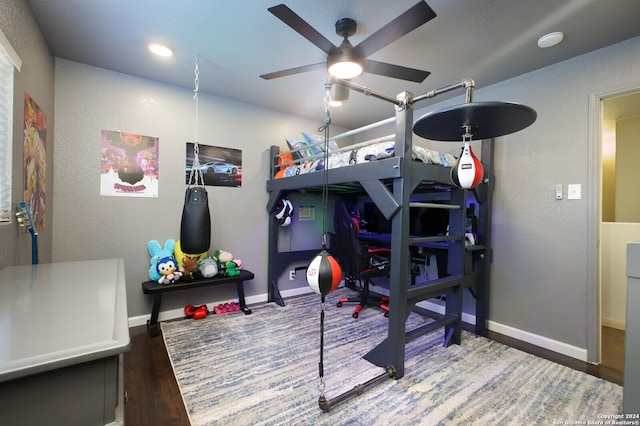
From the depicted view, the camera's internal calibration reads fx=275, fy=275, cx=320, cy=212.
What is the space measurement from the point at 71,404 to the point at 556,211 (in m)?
3.05

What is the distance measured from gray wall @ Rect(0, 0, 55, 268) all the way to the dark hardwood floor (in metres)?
0.99

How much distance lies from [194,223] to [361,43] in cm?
200

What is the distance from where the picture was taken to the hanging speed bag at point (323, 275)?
4.66 ft

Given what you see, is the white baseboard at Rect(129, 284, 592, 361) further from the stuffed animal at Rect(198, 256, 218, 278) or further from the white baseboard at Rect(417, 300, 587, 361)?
the stuffed animal at Rect(198, 256, 218, 278)

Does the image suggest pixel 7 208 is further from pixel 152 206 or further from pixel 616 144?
pixel 616 144

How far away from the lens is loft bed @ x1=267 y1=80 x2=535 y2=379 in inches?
73.2

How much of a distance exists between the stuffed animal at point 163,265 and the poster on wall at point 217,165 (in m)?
0.72

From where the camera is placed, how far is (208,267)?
2777 mm

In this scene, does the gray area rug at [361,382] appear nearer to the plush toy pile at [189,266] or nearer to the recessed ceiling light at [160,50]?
the plush toy pile at [189,266]

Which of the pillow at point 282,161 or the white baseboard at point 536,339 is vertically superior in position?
the pillow at point 282,161

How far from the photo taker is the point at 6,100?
57.2 inches

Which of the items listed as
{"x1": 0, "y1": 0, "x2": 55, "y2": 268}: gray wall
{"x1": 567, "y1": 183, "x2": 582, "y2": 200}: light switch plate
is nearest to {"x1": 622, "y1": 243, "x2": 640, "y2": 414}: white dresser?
{"x1": 567, "y1": 183, "x2": 582, "y2": 200}: light switch plate

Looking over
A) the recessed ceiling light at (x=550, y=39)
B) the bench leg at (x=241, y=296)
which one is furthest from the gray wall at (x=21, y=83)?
the recessed ceiling light at (x=550, y=39)

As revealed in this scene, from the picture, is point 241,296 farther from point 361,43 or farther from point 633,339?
point 633,339
